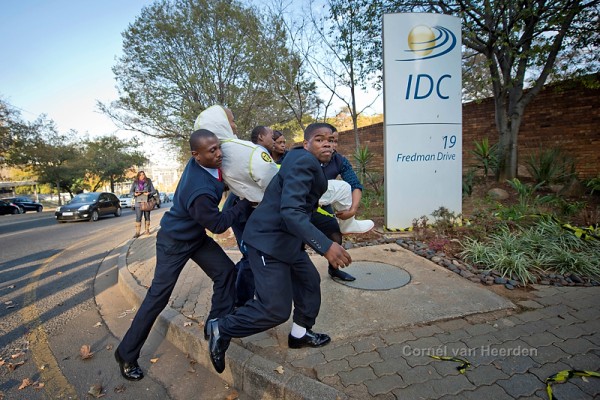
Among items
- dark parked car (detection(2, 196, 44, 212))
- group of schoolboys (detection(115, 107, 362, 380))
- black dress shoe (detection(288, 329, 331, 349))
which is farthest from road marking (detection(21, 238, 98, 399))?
dark parked car (detection(2, 196, 44, 212))

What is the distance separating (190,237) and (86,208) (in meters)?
14.2

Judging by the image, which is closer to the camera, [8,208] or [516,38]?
[516,38]

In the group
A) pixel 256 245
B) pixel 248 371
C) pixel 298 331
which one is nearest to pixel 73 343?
pixel 248 371

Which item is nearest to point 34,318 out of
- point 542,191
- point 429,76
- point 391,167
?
point 391,167

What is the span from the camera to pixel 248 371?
2.30 m

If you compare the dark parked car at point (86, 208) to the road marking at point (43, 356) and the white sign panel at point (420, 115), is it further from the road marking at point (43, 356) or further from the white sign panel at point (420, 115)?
the white sign panel at point (420, 115)

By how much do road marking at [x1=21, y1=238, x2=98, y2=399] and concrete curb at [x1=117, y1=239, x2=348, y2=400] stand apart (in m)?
0.83

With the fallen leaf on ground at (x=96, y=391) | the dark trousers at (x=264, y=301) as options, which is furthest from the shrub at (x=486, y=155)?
the fallen leaf on ground at (x=96, y=391)

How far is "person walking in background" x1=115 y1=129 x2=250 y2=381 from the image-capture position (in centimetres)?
225

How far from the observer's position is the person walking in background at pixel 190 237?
88.6 inches

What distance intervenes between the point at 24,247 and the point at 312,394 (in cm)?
904

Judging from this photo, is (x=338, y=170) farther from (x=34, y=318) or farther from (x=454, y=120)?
(x=34, y=318)

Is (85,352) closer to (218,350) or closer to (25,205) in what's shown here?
(218,350)

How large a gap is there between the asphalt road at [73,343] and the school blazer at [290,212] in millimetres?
1117
